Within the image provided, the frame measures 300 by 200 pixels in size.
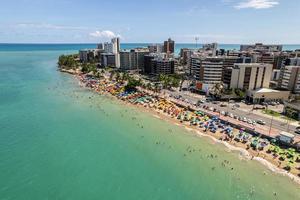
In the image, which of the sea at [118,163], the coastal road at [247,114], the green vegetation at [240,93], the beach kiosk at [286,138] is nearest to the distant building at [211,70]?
the coastal road at [247,114]

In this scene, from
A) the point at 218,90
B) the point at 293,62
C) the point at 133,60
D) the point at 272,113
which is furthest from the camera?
the point at 133,60

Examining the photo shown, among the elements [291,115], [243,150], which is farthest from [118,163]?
[291,115]

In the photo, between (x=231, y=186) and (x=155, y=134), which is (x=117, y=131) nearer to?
(x=155, y=134)

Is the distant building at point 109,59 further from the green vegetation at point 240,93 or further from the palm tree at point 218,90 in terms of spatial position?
the green vegetation at point 240,93

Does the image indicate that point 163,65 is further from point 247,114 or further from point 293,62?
point 247,114

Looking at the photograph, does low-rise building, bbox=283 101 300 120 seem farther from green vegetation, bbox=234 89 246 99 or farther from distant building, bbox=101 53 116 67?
distant building, bbox=101 53 116 67

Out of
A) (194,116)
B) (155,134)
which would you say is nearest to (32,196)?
(155,134)

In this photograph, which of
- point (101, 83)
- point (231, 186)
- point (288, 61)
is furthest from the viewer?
point (101, 83)
